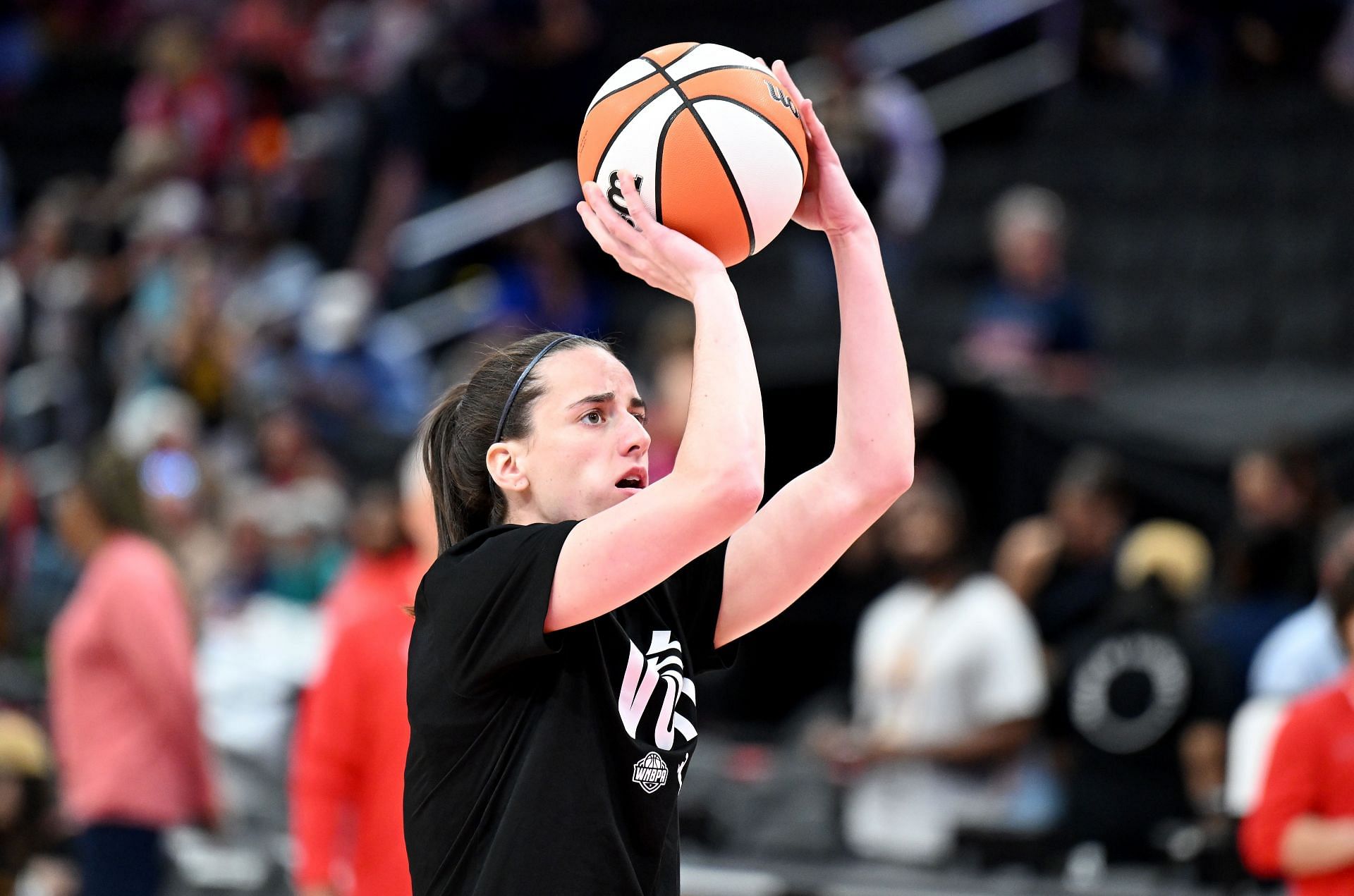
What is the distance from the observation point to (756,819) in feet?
23.1

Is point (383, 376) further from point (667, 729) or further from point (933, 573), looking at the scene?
point (667, 729)

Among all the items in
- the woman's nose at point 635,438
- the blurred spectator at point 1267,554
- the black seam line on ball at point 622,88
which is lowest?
the woman's nose at point 635,438

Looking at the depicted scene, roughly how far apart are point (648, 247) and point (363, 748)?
9.34 feet

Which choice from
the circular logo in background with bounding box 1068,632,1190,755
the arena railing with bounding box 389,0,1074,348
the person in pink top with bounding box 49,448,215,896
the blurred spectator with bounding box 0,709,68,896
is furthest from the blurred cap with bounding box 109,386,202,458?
the circular logo in background with bounding box 1068,632,1190,755

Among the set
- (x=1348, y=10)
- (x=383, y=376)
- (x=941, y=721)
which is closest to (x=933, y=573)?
(x=941, y=721)

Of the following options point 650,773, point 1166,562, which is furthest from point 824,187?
point 1166,562

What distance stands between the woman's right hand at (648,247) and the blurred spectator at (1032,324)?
638 cm

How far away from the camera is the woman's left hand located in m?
2.92

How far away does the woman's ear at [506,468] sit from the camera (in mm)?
2746

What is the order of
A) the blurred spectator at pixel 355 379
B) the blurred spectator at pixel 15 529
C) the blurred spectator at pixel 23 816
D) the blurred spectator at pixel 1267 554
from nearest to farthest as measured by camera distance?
1. the blurred spectator at pixel 1267 554
2. the blurred spectator at pixel 23 816
3. the blurred spectator at pixel 355 379
4. the blurred spectator at pixel 15 529

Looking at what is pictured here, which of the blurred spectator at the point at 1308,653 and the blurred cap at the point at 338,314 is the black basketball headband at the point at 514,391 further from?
the blurred cap at the point at 338,314

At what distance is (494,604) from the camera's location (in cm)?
255

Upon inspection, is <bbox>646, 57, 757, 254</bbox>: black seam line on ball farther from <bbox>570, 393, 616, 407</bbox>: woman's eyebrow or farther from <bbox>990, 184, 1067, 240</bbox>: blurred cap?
<bbox>990, 184, 1067, 240</bbox>: blurred cap

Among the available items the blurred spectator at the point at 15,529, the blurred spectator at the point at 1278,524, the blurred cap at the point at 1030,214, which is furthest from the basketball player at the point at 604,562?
the blurred spectator at the point at 15,529
